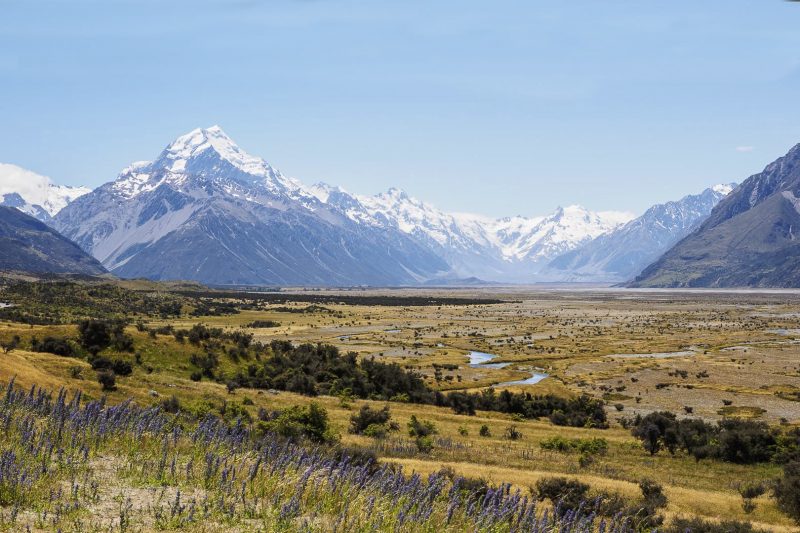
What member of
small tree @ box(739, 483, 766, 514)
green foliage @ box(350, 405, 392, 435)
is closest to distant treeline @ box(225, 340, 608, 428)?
green foliage @ box(350, 405, 392, 435)

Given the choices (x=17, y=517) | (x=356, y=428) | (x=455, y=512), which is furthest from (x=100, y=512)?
(x=356, y=428)

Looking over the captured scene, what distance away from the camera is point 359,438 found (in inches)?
1372

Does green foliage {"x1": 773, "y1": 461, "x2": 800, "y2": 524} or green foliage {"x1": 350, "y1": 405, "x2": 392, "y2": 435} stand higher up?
green foliage {"x1": 773, "y1": 461, "x2": 800, "y2": 524}

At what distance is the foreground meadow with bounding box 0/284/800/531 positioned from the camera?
12.0m

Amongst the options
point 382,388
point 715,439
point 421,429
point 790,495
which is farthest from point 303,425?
point 382,388

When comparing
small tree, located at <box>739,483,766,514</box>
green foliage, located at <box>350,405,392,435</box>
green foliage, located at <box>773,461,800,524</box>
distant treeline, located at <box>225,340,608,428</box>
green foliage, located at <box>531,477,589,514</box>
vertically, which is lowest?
distant treeline, located at <box>225,340,608,428</box>

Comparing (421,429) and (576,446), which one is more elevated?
(421,429)

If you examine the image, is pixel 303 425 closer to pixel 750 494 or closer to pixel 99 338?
pixel 750 494

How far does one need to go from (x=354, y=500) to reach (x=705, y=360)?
303 ft

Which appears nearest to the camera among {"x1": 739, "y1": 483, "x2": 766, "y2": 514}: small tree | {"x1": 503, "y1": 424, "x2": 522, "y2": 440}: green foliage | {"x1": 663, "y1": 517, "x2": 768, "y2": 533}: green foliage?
{"x1": 663, "y1": 517, "x2": 768, "y2": 533}: green foliage

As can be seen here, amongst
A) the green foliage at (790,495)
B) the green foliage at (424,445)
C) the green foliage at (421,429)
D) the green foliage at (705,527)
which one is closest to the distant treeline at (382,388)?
the green foliage at (421,429)

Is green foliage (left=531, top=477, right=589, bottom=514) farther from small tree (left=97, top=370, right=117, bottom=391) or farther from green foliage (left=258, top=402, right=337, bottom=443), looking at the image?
small tree (left=97, top=370, right=117, bottom=391)

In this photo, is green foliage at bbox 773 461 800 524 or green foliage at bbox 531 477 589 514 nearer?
green foliage at bbox 531 477 589 514

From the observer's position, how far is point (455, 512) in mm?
13094
